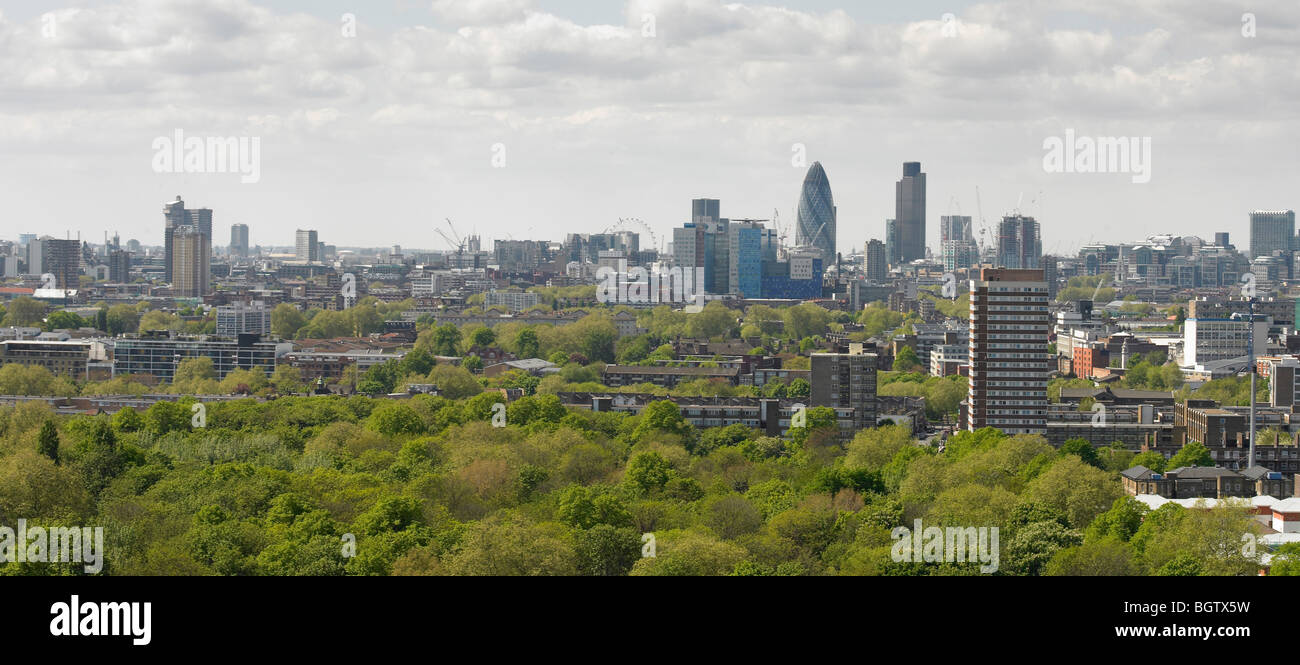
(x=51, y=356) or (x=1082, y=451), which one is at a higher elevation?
(x=51, y=356)

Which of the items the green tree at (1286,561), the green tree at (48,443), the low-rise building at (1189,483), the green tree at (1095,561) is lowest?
the low-rise building at (1189,483)

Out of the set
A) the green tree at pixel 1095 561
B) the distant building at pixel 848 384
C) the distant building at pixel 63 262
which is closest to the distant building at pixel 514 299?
the distant building at pixel 63 262

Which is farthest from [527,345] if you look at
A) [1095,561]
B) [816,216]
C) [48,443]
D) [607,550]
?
[816,216]

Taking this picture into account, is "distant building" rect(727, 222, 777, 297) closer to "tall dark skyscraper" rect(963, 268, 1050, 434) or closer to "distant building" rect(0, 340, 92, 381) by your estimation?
"distant building" rect(0, 340, 92, 381)

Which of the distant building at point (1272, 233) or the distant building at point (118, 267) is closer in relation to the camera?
the distant building at point (118, 267)

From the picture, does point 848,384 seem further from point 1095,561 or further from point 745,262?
point 745,262

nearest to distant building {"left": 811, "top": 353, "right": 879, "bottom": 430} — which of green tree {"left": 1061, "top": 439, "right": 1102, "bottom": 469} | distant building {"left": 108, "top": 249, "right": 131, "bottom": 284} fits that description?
green tree {"left": 1061, "top": 439, "right": 1102, "bottom": 469}

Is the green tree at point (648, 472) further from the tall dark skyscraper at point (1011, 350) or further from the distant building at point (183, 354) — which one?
the distant building at point (183, 354)
